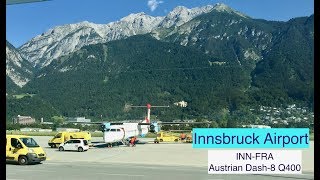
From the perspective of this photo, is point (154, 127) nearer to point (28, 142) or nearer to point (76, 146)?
point (76, 146)

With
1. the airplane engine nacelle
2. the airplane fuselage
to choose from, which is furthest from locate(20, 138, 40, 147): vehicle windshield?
the airplane engine nacelle

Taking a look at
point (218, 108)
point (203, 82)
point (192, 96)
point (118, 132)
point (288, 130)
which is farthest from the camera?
point (203, 82)

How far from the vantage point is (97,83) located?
199m

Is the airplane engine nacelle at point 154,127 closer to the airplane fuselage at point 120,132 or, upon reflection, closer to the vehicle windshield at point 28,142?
the airplane fuselage at point 120,132

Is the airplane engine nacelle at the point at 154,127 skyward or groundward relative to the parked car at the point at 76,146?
skyward

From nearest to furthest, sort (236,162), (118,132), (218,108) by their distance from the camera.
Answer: (236,162)
(118,132)
(218,108)

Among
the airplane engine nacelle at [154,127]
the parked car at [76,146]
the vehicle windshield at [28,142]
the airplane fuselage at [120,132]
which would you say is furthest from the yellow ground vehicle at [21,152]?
the airplane engine nacelle at [154,127]

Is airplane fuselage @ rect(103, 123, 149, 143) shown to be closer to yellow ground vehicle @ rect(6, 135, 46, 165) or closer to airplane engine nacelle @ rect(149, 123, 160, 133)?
airplane engine nacelle @ rect(149, 123, 160, 133)

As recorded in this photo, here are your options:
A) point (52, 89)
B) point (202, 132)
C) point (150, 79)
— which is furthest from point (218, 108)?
point (202, 132)

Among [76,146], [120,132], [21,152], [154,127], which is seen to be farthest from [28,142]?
[154,127]

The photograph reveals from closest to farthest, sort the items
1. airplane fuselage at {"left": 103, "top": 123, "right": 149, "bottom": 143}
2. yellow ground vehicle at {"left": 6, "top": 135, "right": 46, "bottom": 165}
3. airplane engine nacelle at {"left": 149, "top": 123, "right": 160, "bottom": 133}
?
yellow ground vehicle at {"left": 6, "top": 135, "right": 46, "bottom": 165} < airplane fuselage at {"left": 103, "top": 123, "right": 149, "bottom": 143} < airplane engine nacelle at {"left": 149, "top": 123, "right": 160, "bottom": 133}

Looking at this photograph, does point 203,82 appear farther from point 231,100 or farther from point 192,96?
point 231,100

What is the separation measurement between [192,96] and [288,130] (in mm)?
163399

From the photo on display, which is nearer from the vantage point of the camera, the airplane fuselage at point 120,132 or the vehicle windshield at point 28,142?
the vehicle windshield at point 28,142
